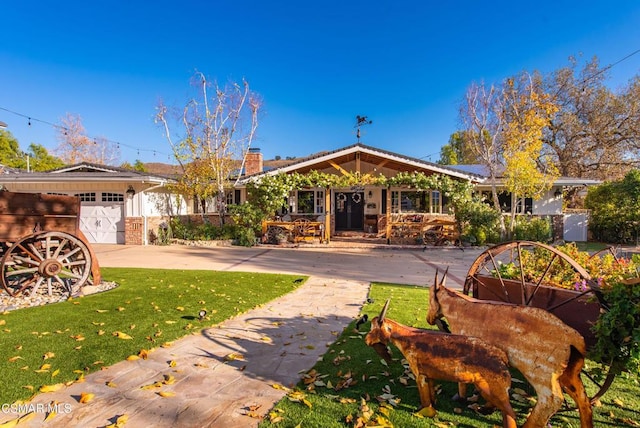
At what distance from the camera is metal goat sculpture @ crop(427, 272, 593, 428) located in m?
2.03

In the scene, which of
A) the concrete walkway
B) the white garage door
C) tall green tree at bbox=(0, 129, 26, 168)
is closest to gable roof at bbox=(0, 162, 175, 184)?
the white garage door

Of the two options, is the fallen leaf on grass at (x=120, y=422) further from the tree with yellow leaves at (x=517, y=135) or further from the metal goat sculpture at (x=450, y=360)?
the tree with yellow leaves at (x=517, y=135)

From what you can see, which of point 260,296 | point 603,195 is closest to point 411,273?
point 260,296

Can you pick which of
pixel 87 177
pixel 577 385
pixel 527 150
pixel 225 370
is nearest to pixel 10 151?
pixel 87 177

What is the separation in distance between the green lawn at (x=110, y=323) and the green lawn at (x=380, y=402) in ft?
6.63

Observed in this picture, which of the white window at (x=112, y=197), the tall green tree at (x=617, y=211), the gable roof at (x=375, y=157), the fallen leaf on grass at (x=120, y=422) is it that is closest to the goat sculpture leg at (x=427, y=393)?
the fallen leaf on grass at (x=120, y=422)

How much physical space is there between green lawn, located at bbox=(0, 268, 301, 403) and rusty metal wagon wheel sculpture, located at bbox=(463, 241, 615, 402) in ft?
11.8

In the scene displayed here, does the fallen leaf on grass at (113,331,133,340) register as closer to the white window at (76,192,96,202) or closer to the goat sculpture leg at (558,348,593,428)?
the goat sculpture leg at (558,348,593,428)

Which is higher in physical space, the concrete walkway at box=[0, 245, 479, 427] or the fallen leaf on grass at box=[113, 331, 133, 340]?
the fallen leaf on grass at box=[113, 331, 133, 340]

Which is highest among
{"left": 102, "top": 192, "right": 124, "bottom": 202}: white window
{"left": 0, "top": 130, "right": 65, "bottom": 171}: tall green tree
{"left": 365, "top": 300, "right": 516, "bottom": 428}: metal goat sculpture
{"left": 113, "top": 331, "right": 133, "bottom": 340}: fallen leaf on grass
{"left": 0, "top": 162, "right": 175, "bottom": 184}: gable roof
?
{"left": 0, "top": 130, "right": 65, "bottom": 171}: tall green tree

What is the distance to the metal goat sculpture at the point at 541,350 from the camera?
6.64ft

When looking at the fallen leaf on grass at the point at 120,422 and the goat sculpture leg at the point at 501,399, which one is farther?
the fallen leaf on grass at the point at 120,422

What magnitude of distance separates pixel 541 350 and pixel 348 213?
57.1ft

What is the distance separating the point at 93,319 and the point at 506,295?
5.14m
